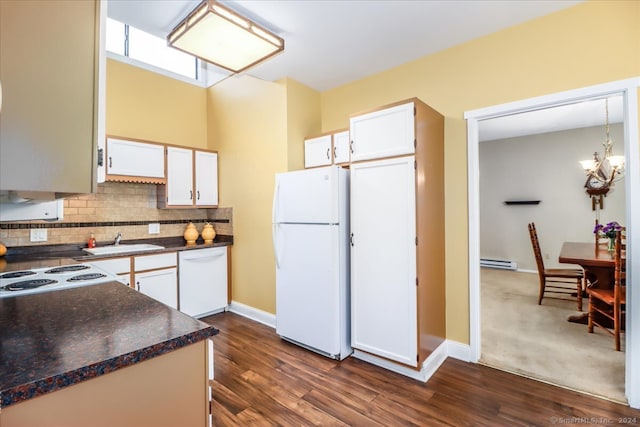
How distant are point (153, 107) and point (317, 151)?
2116 mm

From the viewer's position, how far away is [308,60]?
9.48ft

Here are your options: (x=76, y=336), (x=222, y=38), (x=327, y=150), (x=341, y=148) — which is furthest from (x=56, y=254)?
(x=341, y=148)

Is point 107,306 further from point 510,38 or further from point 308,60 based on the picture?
point 510,38

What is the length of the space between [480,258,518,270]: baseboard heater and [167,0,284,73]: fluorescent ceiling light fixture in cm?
600

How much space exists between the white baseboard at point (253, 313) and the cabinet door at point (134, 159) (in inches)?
70.2

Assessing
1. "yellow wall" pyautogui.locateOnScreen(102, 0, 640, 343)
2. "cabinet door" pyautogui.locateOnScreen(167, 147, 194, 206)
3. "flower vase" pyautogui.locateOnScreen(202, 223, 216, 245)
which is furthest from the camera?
"flower vase" pyautogui.locateOnScreen(202, 223, 216, 245)

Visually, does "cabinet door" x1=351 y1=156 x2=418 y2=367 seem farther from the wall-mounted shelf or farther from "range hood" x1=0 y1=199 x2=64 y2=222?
the wall-mounted shelf

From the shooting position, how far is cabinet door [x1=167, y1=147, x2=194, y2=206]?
3.50m

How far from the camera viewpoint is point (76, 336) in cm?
91

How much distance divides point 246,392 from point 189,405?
4.41ft

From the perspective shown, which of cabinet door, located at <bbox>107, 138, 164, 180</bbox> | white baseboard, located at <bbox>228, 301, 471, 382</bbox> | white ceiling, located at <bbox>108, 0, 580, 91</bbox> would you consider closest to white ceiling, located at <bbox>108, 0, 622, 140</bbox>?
white ceiling, located at <bbox>108, 0, 580, 91</bbox>

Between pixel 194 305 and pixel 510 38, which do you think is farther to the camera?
pixel 194 305

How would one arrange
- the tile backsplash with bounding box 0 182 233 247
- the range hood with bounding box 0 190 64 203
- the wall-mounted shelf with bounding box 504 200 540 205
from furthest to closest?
the wall-mounted shelf with bounding box 504 200 540 205 → the tile backsplash with bounding box 0 182 233 247 → the range hood with bounding box 0 190 64 203

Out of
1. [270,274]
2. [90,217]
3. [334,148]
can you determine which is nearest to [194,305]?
[270,274]
